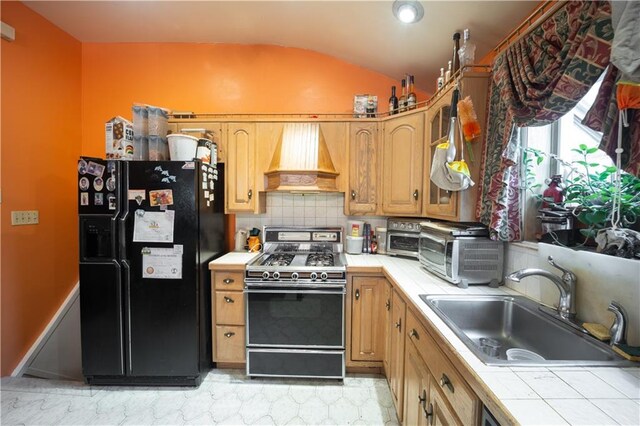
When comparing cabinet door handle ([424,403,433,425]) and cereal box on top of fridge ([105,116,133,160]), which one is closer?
cabinet door handle ([424,403,433,425])

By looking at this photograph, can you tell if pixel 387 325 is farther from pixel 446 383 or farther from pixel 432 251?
pixel 446 383

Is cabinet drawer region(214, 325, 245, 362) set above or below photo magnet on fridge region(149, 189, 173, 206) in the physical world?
below

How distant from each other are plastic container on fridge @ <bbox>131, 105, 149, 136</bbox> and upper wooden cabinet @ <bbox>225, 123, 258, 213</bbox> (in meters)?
0.60

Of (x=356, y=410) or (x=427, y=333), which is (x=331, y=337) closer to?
(x=356, y=410)

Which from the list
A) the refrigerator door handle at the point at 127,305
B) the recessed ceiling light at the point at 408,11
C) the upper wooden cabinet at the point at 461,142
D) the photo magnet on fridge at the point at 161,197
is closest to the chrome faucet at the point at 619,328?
the upper wooden cabinet at the point at 461,142

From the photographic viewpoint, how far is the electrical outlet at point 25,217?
6.53ft

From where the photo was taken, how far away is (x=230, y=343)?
82.7 inches

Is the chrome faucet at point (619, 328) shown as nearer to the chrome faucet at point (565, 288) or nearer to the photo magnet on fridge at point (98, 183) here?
the chrome faucet at point (565, 288)

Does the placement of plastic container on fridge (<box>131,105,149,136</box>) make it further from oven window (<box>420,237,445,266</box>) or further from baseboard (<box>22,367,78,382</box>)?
oven window (<box>420,237,445,266</box>)

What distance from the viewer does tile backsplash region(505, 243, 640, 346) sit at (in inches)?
34.7

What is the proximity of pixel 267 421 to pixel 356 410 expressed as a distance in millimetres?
576

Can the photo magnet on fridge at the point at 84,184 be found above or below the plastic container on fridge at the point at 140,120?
below

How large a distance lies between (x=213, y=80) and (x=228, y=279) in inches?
74.1

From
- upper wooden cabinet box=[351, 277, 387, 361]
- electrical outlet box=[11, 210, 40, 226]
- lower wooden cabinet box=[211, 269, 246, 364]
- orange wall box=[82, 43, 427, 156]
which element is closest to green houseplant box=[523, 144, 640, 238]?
upper wooden cabinet box=[351, 277, 387, 361]
